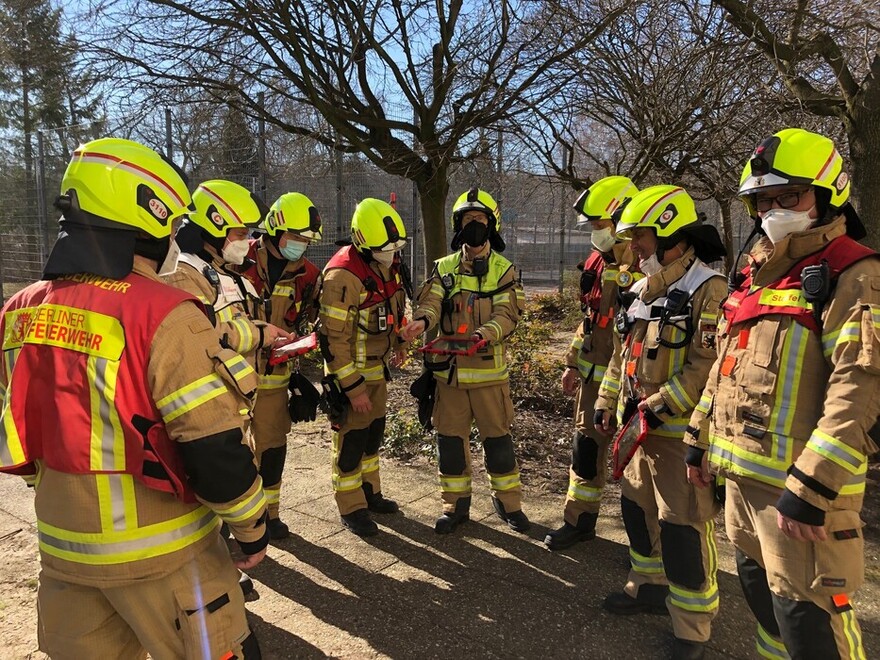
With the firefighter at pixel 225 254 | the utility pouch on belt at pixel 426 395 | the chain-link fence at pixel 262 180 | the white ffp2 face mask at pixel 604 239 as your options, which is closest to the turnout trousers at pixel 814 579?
the white ffp2 face mask at pixel 604 239

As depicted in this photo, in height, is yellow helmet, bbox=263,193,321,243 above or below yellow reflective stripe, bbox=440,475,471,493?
above

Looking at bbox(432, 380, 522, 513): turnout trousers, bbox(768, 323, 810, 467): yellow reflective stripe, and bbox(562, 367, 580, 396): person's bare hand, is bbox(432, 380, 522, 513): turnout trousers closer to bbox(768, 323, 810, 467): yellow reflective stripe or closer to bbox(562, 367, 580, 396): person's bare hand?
bbox(562, 367, 580, 396): person's bare hand

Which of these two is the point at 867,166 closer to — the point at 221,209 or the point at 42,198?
the point at 221,209

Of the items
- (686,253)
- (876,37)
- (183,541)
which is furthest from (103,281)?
(876,37)

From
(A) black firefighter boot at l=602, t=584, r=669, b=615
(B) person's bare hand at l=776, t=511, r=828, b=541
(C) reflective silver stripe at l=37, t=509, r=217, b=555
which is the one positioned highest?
(C) reflective silver stripe at l=37, t=509, r=217, b=555

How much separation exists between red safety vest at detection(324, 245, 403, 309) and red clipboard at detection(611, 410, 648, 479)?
1934 mm

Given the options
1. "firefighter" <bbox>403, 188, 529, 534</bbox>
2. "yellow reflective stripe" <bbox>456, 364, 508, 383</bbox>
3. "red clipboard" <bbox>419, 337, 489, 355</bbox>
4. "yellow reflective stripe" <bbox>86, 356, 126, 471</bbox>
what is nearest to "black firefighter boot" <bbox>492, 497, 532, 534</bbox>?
"firefighter" <bbox>403, 188, 529, 534</bbox>

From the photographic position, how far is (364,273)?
165 inches

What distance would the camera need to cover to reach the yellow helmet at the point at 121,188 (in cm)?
184

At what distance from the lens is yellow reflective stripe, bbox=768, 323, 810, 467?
7.10 feet

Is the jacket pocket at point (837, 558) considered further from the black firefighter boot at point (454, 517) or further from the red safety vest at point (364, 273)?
the red safety vest at point (364, 273)

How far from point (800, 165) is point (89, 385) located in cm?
259

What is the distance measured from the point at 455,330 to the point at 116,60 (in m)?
4.55

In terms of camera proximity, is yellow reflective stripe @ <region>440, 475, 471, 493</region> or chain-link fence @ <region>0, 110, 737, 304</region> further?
chain-link fence @ <region>0, 110, 737, 304</region>
